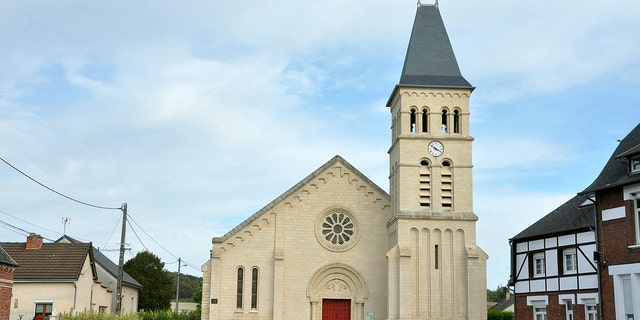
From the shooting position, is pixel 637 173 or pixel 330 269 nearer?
pixel 637 173

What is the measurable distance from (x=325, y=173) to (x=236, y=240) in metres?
5.87

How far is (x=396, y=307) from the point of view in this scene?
108 feet

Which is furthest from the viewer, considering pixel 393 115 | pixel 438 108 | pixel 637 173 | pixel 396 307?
pixel 393 115

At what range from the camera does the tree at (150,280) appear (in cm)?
6919

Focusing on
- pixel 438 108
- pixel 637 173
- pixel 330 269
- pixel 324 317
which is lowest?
pixel 324 317

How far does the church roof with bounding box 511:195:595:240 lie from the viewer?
28297mm

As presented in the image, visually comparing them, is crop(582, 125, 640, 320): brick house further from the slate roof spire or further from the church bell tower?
the slate roof spire

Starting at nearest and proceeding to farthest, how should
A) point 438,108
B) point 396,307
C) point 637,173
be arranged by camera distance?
point 637,173 → point 396,307 → point 438,108

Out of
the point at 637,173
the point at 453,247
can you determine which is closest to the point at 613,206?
the point at 637,173

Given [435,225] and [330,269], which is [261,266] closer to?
[330,269]

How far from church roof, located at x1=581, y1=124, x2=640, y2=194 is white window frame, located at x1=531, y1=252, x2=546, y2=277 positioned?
6659mm

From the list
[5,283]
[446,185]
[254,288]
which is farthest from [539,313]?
[5,283]

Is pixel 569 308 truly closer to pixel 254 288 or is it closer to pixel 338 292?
pixel 338 292

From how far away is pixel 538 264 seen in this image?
102 ft
